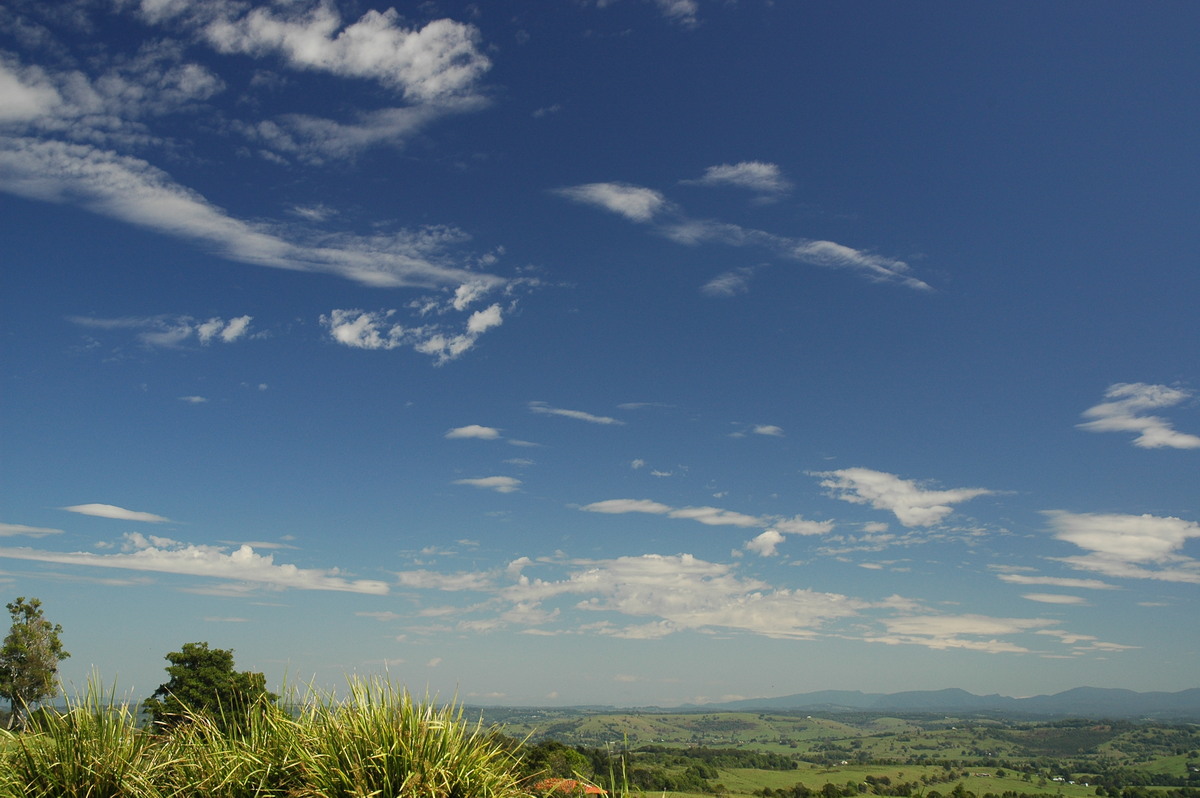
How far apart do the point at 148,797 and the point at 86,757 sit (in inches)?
63.7

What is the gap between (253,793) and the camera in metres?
11.8

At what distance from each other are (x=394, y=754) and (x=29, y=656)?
214 ft

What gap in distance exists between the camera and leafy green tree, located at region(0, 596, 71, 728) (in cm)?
5703

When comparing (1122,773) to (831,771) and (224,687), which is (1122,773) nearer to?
(831,771)

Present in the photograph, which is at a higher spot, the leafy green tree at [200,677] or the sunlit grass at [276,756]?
the sunlit grass at [276,756]

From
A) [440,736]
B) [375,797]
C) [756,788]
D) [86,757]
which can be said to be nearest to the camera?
[375,797]

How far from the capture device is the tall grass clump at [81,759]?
12445mm

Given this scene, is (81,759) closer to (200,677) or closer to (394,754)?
(394,754)

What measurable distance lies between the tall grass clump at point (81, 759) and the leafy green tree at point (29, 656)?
56.2m

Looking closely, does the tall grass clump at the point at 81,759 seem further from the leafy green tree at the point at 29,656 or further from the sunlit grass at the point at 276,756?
the leafy green tree at the point at 29,656

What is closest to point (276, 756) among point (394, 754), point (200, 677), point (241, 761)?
point (241, 761)

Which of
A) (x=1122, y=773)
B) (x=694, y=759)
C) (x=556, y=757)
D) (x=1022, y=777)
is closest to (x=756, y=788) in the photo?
(x=694, y=759)

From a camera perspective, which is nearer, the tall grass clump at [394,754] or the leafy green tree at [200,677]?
the tall grass clump at [394,754]

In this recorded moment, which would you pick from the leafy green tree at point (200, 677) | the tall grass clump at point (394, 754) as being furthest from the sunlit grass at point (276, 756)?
the leafy green tree at point (200, 677)
